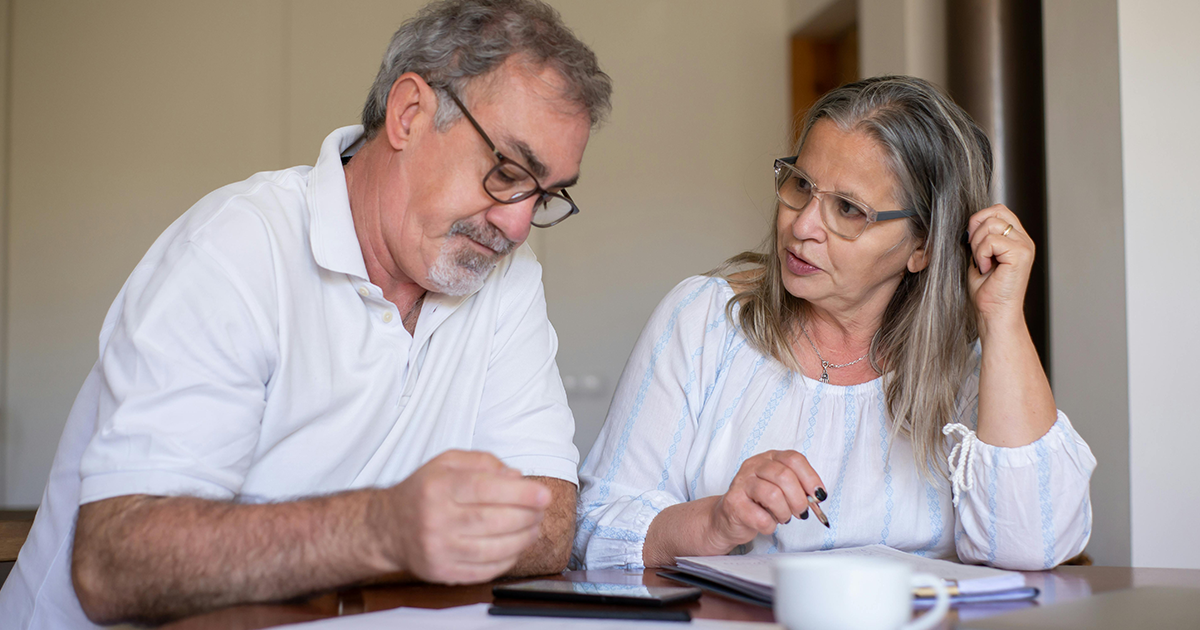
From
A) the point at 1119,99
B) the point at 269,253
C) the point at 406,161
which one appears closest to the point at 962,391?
the point at 1119,99

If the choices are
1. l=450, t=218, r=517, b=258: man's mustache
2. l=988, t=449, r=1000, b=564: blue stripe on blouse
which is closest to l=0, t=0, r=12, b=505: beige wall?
l=450, t=218, r=517, b=258: man's mustache

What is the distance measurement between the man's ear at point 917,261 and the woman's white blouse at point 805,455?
0.71ft

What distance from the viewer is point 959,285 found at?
184 cm

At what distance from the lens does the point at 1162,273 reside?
213 centimetres

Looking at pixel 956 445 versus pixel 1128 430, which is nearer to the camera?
pixel 956 445

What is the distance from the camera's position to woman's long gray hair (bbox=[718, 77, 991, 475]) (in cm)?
174

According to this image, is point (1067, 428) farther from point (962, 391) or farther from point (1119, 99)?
point (1119, 99)

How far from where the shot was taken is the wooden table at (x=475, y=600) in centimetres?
92

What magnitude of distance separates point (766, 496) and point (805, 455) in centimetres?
44

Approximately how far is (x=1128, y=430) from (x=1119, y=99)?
77cm

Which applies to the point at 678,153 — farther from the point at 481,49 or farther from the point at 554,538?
the point at 554,538

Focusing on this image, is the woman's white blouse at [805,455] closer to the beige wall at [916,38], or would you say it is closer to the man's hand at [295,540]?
the man's hand at [295,540]

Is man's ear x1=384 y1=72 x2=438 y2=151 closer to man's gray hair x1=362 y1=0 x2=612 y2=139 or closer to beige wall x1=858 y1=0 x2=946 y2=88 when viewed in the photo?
man's gray hair x1=362 y1=0 x2=612 y2=139

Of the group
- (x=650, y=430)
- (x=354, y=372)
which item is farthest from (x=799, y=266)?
(x=354, y=372)
